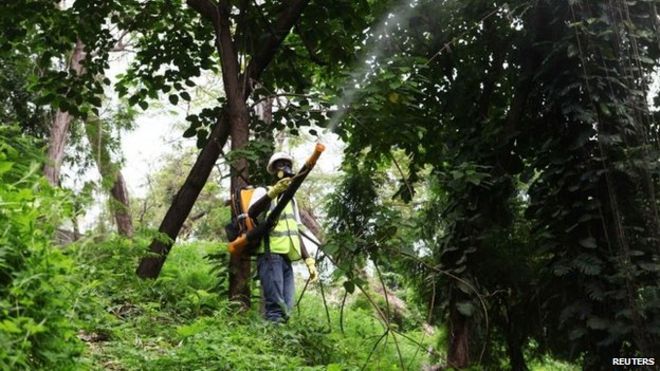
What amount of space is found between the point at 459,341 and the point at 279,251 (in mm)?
2310

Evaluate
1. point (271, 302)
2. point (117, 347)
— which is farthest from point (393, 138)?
point (117, 347)

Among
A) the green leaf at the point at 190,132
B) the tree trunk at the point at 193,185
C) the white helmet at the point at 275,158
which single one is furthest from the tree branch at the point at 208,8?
the white helmet at the point at 275,158

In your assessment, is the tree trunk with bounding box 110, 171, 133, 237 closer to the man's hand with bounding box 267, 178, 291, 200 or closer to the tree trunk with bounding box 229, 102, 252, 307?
the tree trunk with bounding box 229, 102, 252, 307

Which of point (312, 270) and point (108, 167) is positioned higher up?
A: point (108, 167)

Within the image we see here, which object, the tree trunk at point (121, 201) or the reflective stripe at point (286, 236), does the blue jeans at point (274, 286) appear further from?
the tree trunk at point (121, 201)

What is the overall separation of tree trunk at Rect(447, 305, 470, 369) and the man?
178cm

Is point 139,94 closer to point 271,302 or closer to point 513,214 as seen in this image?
point 271,302

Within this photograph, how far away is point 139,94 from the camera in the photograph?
789cm

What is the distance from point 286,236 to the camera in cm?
554

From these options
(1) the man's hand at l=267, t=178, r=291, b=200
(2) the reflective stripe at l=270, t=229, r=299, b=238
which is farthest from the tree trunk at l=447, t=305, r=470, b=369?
(1) the man's hand at l=267, t=178, r=291, b=200

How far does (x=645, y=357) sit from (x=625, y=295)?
468mm

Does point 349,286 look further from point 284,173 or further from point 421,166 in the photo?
point 421,166

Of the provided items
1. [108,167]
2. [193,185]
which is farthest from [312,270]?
[108,167]

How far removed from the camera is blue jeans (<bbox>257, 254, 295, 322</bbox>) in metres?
5.18
